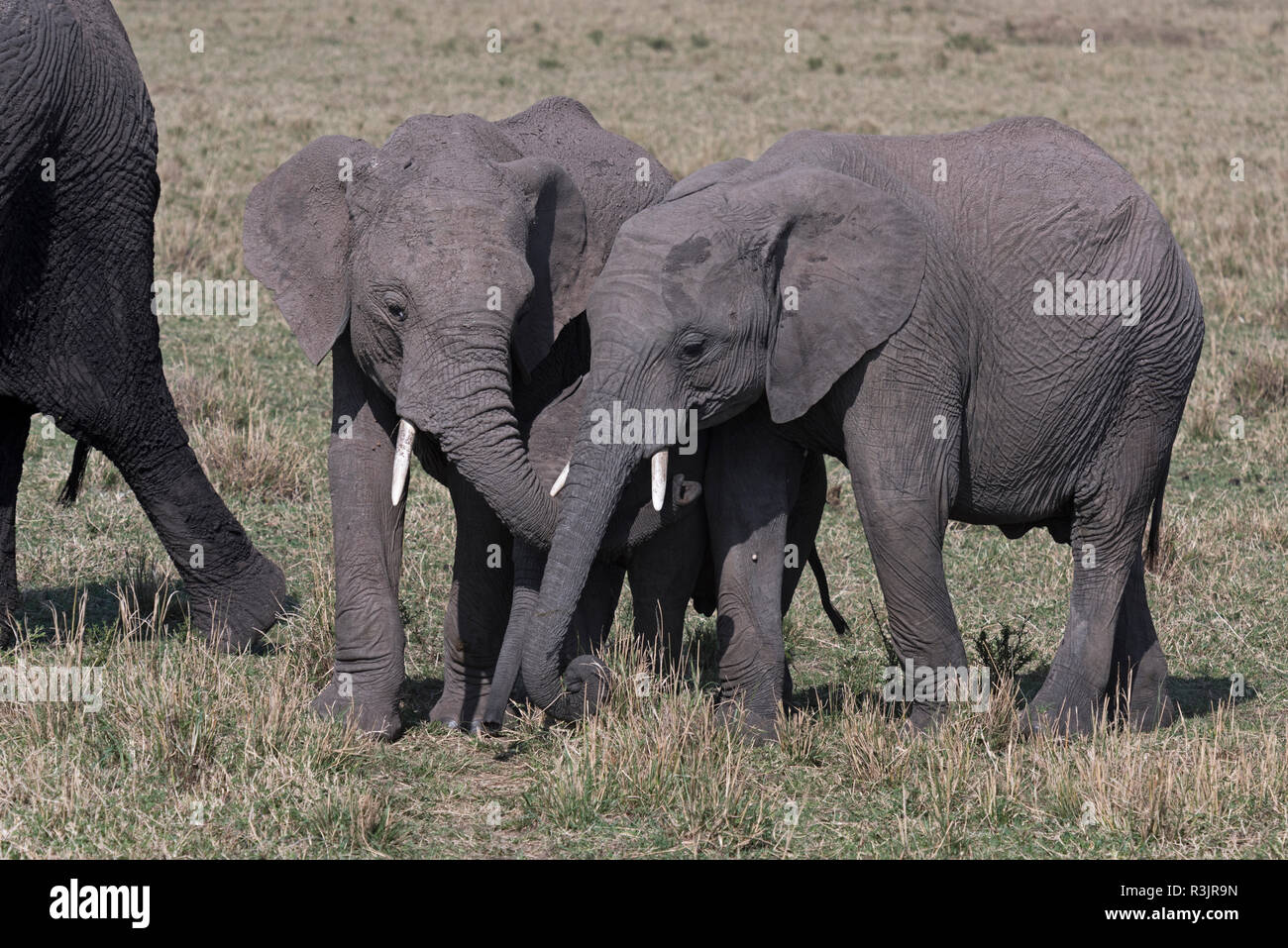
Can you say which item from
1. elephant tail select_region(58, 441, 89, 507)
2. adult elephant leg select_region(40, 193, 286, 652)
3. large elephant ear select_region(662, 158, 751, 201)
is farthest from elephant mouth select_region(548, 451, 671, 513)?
elephant tail select_region(58, 441, 89, 507)

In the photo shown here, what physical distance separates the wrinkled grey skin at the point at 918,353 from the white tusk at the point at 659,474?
0.15 meters

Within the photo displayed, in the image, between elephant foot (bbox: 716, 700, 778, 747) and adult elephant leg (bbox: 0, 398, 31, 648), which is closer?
elephant foot (bbox: 716, 700, 778, 747)

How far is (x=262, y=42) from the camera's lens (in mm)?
29828

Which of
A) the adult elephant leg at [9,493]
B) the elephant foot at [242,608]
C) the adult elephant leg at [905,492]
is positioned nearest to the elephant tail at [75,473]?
the adult elephant leg at [9,493]

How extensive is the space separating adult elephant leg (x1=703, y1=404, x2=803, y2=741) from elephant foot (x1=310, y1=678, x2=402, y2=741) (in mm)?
1160

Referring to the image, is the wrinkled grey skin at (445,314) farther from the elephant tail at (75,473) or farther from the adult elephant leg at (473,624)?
the elephant tail at (75,473)

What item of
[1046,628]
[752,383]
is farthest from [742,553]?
[1046,628]

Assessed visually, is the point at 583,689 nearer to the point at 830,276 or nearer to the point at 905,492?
the point at 905,492

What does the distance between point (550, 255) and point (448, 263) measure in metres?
0.55

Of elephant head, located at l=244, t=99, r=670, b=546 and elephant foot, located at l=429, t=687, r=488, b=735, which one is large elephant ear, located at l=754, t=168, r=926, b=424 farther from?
elephant foot, located at l=429, t=687, r=488, b=735

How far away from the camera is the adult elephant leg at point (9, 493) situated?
6.73 meters

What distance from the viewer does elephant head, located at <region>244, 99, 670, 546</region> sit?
5.00 m
